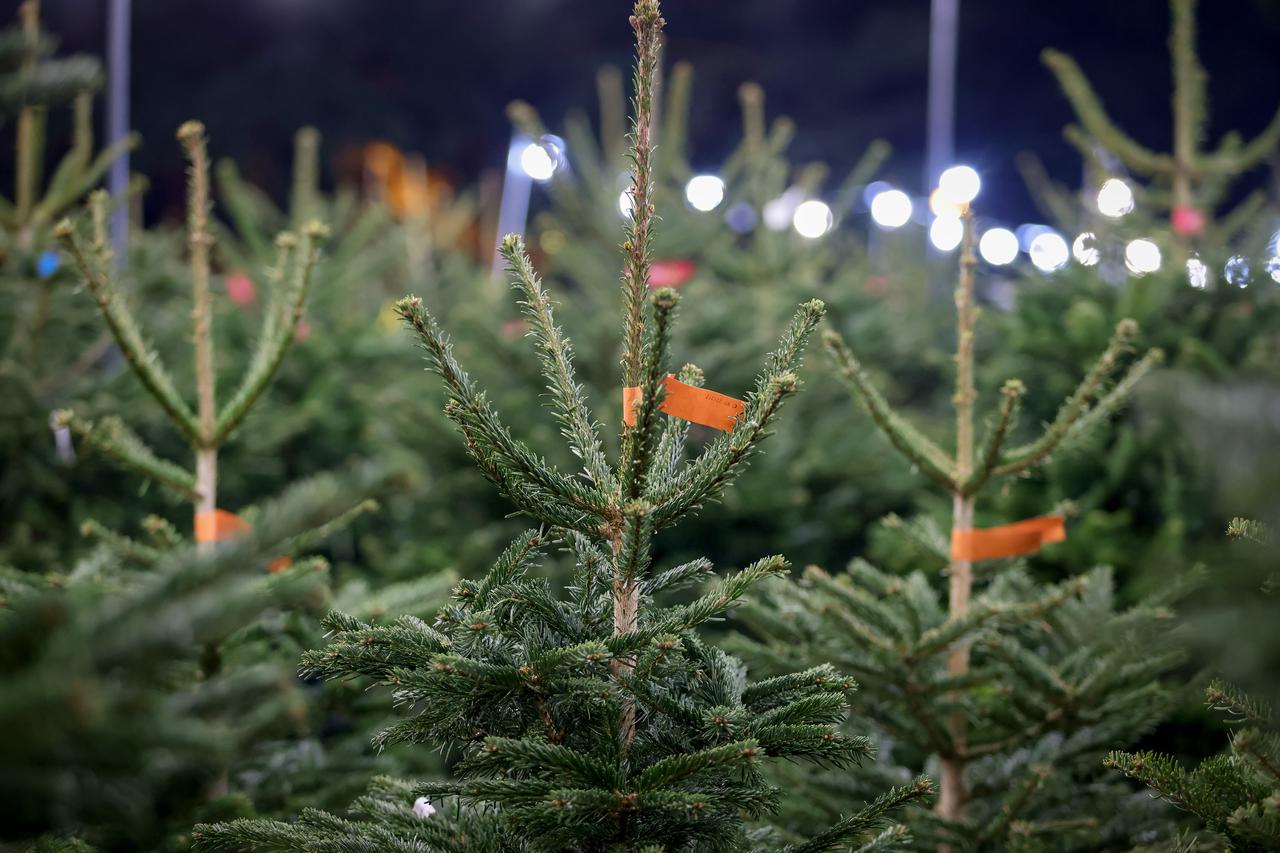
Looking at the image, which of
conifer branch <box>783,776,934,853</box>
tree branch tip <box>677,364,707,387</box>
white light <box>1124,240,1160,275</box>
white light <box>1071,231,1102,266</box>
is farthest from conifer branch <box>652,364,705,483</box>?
white light <box>1124,240,1160,275</box>

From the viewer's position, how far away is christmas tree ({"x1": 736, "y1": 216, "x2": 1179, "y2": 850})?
1.66m

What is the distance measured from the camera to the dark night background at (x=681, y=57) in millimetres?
6715

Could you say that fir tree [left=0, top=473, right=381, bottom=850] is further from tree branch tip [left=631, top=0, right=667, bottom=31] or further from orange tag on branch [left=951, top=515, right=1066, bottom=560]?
orange tag on branch [left=951, top=515, right=1066, bottom=560]

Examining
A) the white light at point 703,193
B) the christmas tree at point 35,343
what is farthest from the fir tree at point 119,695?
the white light at point 703,193

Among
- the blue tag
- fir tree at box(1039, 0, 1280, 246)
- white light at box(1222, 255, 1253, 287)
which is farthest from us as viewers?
fir tree at box(1039, 0, 1280, 246)

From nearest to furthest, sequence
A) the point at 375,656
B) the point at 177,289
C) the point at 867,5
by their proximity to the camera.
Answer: the point at 375,656 < the point at 177,289 < the point at 867,5

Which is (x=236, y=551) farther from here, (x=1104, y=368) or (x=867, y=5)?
(x=867, y=5)

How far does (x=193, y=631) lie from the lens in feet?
2.14

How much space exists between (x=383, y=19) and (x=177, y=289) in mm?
7061

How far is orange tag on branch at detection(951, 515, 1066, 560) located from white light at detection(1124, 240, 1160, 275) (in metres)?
1.78

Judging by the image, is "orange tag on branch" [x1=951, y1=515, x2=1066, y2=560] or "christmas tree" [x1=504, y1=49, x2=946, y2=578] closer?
"orange tag on branch" [x1=951, y1=515, x2=1066, y2=560]

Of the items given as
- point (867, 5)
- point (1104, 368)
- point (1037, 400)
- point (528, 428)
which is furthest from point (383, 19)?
point (1104, 368)

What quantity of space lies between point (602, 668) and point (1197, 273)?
235 cm

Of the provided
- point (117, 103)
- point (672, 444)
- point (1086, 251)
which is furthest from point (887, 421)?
point (117, 103)
